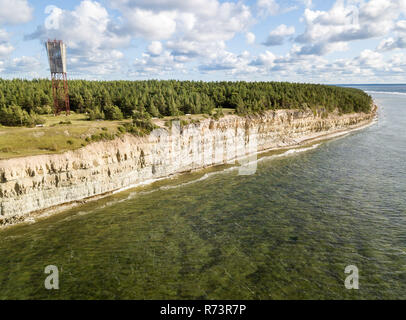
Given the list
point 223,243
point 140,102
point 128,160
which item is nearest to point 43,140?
point 128,160

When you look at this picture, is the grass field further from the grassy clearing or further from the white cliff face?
the white cliff face

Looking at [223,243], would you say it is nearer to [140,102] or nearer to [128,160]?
[128,160]

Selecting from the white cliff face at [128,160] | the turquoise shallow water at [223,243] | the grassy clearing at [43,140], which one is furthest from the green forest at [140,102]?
the turquoise shallow water at [223,243]

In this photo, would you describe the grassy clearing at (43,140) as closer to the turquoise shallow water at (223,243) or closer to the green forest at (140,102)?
the turquoise shallow water at (223,243)

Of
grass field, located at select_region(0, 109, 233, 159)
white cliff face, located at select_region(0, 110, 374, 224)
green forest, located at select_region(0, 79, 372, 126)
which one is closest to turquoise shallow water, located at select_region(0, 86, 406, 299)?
white cliff face, located at select_region(0, 110, 374, 224)

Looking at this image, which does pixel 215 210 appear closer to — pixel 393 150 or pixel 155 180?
pixel 155 180

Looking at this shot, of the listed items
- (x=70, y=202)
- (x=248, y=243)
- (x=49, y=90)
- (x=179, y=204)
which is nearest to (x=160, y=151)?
(x=179, y=204)
